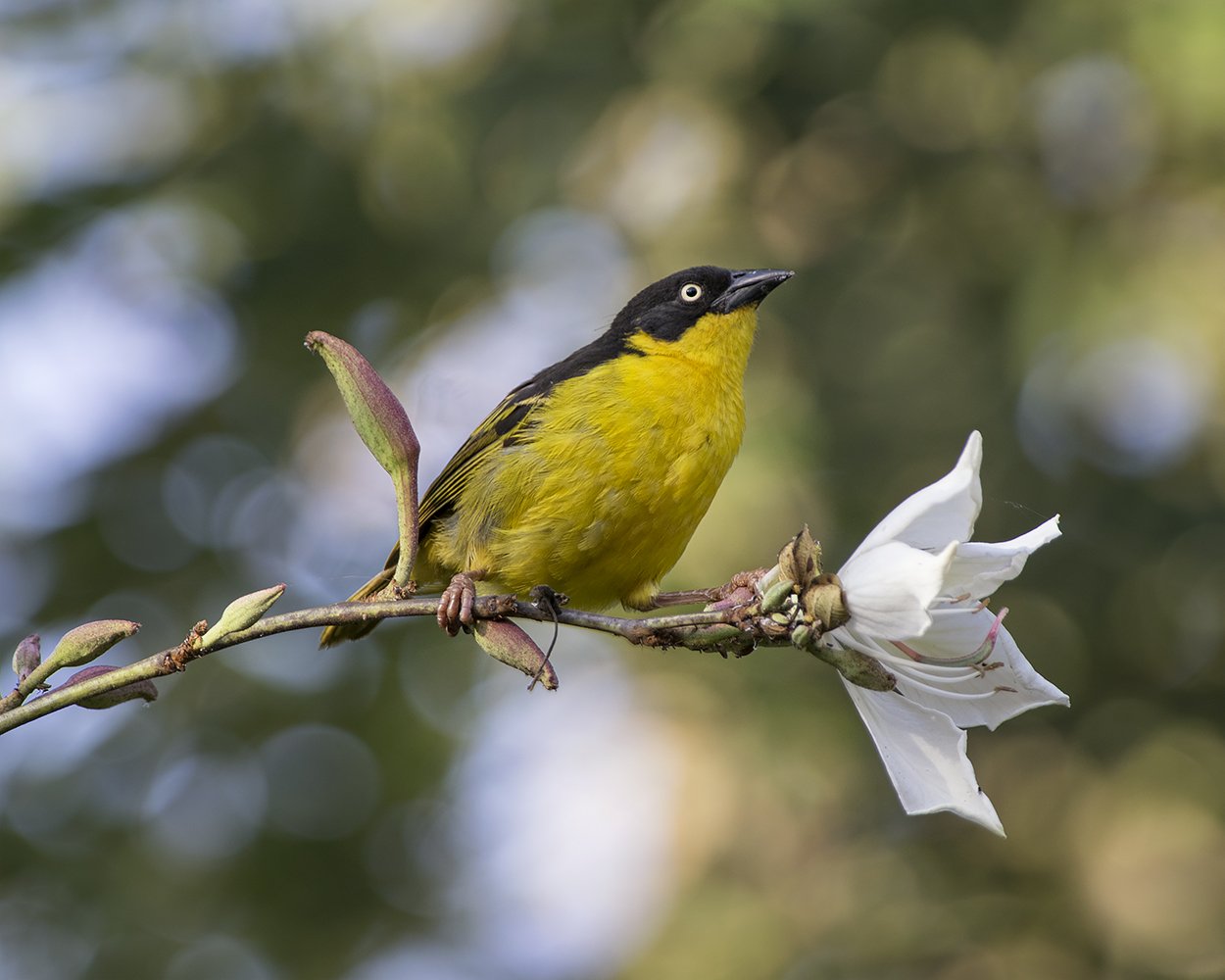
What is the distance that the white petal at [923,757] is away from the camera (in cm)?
201

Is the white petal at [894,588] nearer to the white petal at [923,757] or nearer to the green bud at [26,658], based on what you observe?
the white petal at [923,757]

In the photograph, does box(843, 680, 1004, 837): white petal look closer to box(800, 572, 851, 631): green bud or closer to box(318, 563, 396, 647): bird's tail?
box(800, 572, 851, 631): green bud

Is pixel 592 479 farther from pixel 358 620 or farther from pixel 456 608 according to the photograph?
pixel 358 620

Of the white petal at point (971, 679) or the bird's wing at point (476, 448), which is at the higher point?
the white petal at point (971, 679)

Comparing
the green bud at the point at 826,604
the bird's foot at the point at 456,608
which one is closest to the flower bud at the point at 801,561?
the green bud at the point at 826,604

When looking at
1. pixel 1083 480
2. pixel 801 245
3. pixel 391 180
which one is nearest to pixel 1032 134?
pixel 801 245

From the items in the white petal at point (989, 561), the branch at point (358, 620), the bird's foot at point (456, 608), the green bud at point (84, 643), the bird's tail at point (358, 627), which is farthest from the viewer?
the bird's tail at point (358, 627)

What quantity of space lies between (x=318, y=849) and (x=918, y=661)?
17.4ft

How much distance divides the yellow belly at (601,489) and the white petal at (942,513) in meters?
1.91

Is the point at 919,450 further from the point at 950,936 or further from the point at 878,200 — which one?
the point at 950,936

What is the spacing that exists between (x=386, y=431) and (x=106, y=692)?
0.54m

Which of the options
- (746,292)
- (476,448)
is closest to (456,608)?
(476,448)

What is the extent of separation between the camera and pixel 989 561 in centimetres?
195

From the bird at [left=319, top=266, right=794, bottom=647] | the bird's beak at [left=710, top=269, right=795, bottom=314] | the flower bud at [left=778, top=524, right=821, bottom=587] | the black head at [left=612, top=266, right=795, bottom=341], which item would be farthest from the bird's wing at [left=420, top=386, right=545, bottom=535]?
the flower bud at [left=778, top=524, right=821, bottom=587]
